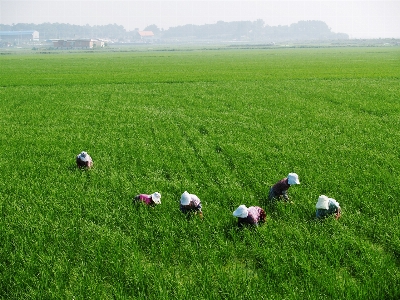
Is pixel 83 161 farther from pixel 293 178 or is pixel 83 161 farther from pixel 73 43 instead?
pixel 73 43

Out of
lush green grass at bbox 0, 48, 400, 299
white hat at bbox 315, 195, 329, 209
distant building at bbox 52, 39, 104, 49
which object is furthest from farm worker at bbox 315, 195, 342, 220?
distant building at bbox 52, 39, 104, 49

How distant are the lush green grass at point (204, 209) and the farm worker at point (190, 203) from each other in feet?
0.45

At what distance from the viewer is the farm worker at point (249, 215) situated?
451cm

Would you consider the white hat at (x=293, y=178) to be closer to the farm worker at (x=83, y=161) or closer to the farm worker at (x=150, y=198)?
the farm worker at (x=150, y=198)

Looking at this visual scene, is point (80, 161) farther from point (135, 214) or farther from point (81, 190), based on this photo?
point (135, 214)

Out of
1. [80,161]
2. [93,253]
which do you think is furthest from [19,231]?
[80,161]

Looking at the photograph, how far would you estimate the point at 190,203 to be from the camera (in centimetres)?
498

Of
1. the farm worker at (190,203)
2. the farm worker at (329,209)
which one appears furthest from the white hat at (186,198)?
the farm worker at (329,209)

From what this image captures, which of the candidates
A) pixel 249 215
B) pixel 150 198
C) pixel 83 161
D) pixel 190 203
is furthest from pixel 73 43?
pixel 249 215

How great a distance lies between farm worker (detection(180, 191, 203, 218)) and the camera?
194 inches

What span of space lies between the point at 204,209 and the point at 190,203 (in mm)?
335

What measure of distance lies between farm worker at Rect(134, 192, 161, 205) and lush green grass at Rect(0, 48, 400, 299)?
0.13m

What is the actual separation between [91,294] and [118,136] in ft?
22.3

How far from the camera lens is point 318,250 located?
4156mm
